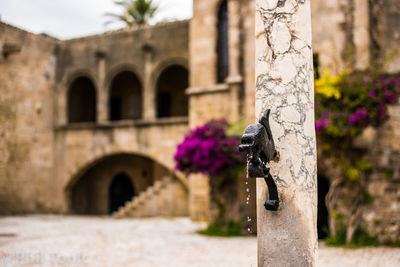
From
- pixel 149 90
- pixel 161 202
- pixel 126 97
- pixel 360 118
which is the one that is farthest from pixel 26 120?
pixel 360 118

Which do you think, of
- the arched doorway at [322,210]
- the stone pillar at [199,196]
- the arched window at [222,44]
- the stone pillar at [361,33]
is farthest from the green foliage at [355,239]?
the arched window at [222,44]

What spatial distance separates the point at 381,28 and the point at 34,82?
13.2 metres

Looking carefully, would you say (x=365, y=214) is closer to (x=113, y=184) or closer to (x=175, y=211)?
(x=175, y=211)

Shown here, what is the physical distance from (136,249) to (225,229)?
310cm

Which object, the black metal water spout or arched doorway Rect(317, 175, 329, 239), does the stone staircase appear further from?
the black metal water spout

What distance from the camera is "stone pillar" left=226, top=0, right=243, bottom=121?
44.9 feet

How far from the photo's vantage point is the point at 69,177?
746 inches

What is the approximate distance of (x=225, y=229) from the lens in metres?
11.9

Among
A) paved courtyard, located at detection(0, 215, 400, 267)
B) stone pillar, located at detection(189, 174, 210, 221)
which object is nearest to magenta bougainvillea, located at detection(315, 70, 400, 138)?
paved courtyard, located at detection(0, 215, 400, 267)

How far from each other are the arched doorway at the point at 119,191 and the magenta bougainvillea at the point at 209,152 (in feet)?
31.3

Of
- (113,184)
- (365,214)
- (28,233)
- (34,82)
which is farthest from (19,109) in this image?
(365,214)

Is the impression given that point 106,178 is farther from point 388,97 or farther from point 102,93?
point 388,97

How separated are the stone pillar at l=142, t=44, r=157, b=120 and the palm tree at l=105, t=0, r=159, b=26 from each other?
753 cm

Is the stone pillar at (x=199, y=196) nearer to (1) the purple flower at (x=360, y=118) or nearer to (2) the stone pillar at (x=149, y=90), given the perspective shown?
(2) the stone pillar at (x=149, y=90)
